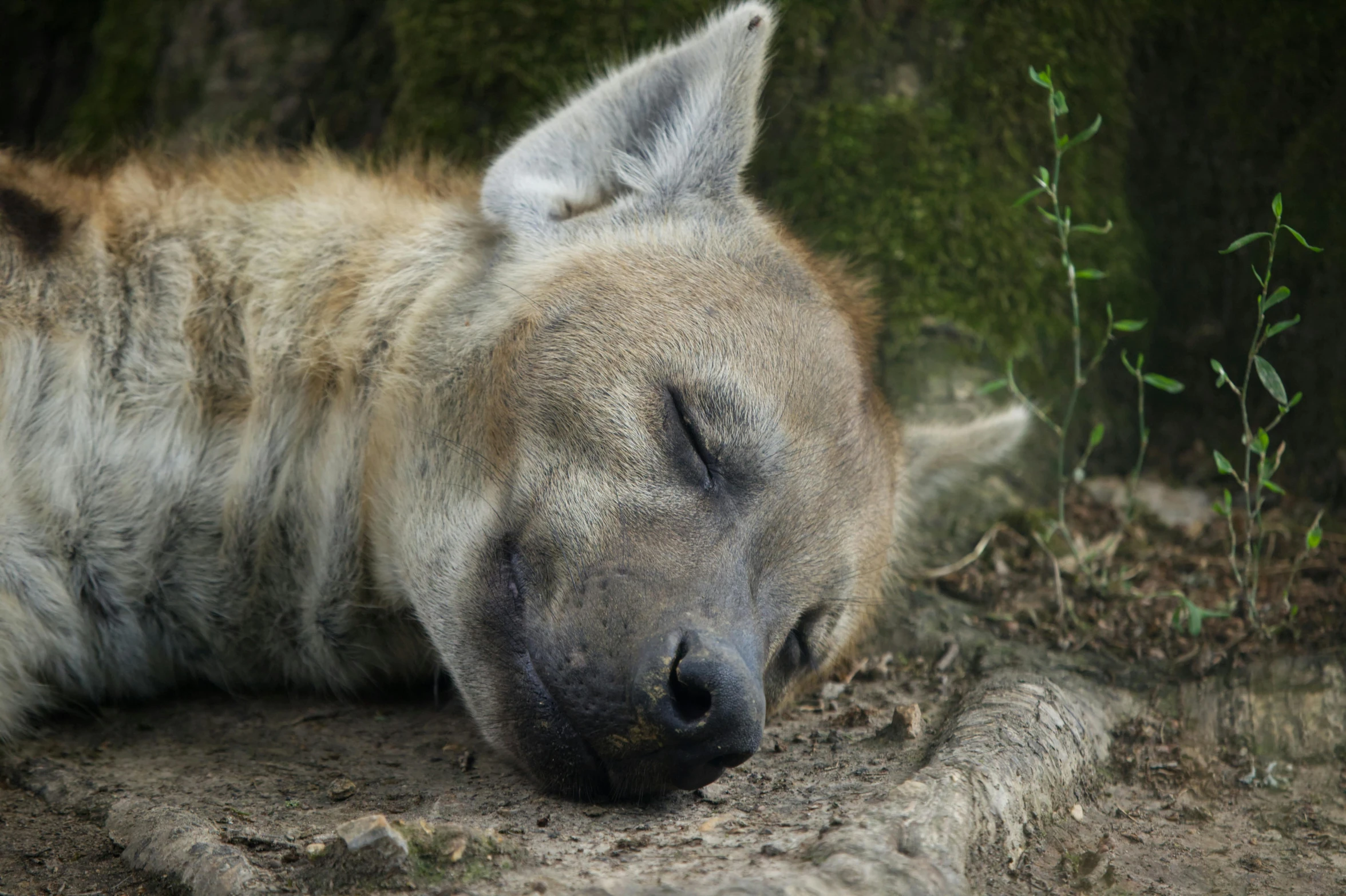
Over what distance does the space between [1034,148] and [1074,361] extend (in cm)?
80

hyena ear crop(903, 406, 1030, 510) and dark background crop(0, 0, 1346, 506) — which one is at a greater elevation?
dark background crop(0, 0, 1346, 506)

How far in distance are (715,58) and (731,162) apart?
28 cm

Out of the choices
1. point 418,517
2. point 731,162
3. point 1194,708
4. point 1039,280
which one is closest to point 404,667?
point 418,517

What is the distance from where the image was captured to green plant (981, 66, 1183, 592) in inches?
127

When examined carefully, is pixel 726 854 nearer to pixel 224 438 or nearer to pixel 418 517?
pixel 418 517

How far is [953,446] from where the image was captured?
392 cm

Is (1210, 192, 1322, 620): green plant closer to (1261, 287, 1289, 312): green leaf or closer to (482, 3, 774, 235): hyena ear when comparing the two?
(1261, 287, 1289, 312): green leaf

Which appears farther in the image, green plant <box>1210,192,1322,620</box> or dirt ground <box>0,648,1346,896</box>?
green plant <box>1210,192,1322,620</box>

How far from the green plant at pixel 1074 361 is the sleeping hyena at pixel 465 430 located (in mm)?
566

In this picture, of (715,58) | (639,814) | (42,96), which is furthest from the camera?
(42,96)

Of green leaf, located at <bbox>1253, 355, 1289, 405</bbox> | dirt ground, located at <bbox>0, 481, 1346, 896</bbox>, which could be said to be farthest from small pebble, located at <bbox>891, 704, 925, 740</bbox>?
green leaf, located at <bbox>1253, 355, 1289, 405</bbox>

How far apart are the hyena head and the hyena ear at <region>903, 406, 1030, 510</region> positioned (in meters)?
0.47

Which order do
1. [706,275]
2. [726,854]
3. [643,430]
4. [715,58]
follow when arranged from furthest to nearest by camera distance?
[715,58] < [706,275] < [643,430] < [726,854]

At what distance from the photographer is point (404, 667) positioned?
10.5ft
